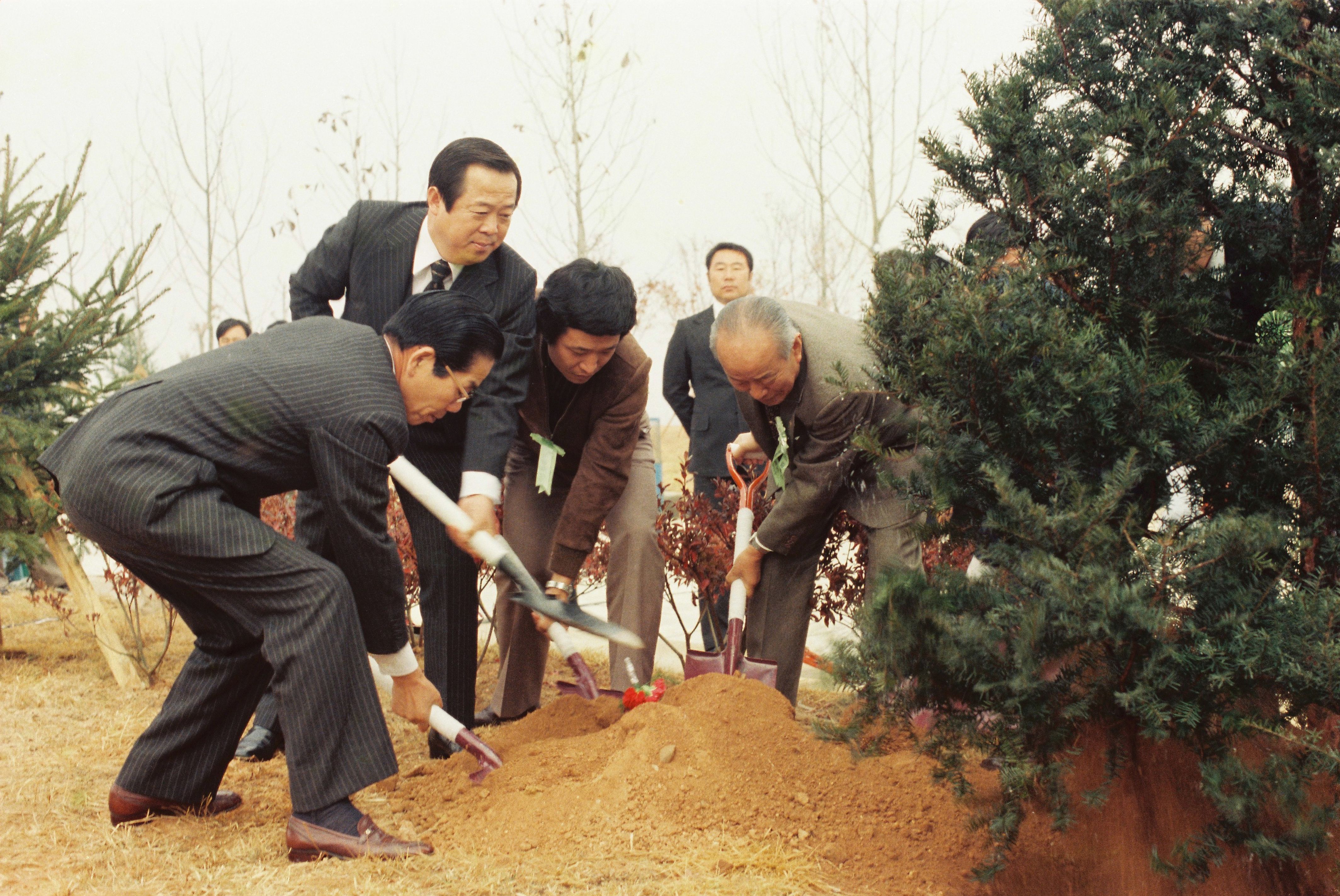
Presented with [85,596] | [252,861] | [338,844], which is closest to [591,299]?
[338,844]

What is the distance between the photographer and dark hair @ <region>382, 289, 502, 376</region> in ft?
9.50

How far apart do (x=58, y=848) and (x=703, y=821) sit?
179cm

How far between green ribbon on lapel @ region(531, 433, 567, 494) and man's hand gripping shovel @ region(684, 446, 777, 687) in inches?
31.6

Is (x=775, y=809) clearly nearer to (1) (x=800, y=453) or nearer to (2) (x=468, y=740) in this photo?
(2) (x=468, y=740)

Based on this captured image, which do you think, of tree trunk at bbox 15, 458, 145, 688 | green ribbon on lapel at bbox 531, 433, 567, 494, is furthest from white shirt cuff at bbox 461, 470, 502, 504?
tree trunk at bbox 15, 458, 145, 688

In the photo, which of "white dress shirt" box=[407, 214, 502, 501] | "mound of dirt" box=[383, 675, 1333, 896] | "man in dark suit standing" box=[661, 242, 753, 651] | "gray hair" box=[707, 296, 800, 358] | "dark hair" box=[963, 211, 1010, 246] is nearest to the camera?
"mound of dirt" box=[383, 675, 1333, 896]

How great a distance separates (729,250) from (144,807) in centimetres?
440

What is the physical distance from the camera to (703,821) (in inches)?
112

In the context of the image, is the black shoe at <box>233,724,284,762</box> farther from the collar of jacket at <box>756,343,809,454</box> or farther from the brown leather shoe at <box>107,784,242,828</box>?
the collar of jacket at <box>756,343,809,454</box>

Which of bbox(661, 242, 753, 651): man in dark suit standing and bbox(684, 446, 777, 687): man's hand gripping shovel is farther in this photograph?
bbox(661, 242, 753, 651): man in dark suit standing

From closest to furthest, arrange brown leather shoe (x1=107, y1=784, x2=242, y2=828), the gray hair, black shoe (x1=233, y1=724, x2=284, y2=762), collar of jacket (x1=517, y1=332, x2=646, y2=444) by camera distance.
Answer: brown leather shoe (x1=107, y1=784, x2=242, y2=828) → the gray hair → black shoe (x1=233, y1=724, x2=284, y2=762) → collar of jacket (x1=517, y1=332, x2=646, y2=444)

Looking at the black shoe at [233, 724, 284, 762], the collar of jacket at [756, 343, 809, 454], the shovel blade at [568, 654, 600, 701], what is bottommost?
the black shoe at [233, 724, 284, 762]

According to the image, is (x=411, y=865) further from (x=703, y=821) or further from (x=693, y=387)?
(x=693, y=387)

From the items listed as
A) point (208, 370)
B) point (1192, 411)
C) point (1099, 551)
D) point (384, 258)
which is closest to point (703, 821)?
point (1099, 551)
